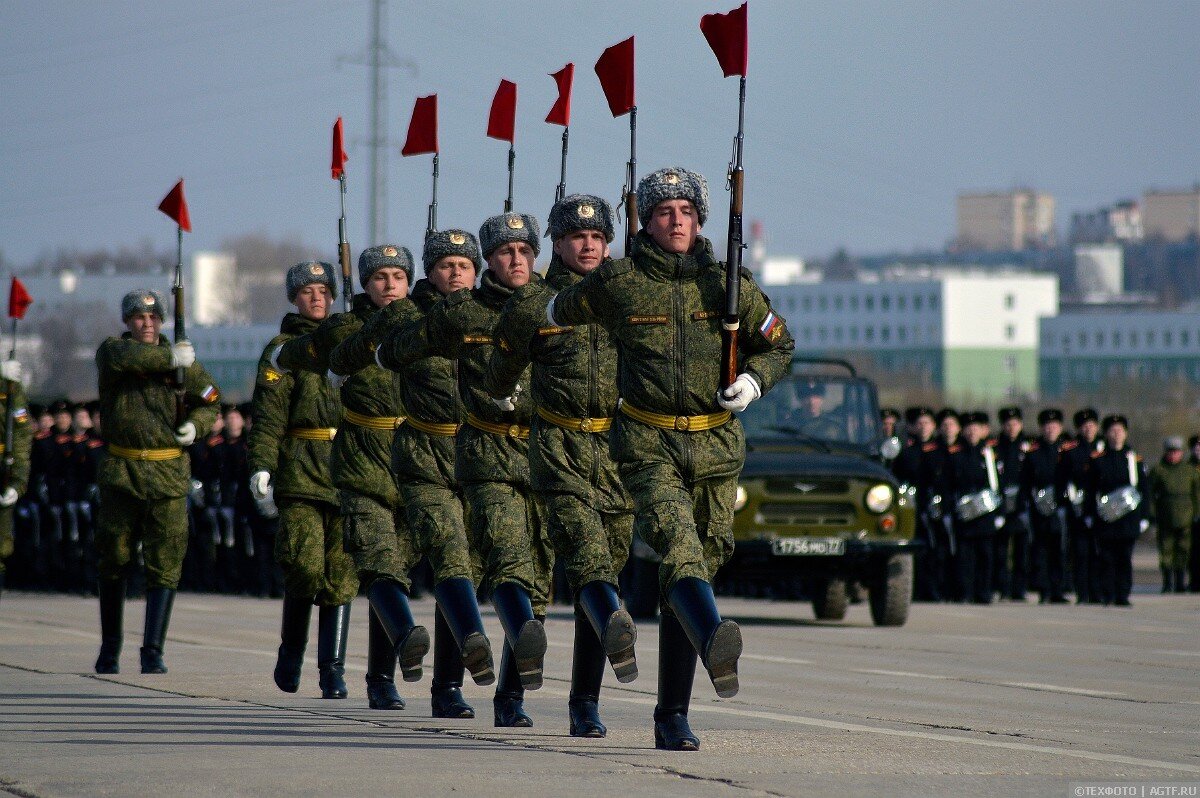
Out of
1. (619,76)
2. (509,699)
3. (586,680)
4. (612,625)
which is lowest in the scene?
(509,699)

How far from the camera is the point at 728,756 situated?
8656 mm

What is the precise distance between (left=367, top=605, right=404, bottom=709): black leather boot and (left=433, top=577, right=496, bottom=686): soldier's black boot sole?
615 mm

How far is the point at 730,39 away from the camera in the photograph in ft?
31.3

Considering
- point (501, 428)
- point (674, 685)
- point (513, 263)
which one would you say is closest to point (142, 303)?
point (513, 263)

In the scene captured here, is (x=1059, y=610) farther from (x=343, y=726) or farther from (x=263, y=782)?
(x=263, y=782)

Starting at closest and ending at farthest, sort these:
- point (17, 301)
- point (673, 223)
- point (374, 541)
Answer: point (673, 223), point (374, 541), point (17, 301)

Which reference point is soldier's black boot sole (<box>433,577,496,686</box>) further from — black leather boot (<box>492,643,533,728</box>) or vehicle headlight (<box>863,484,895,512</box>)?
vehicle headlight (<box>863,484,895,512</box>)

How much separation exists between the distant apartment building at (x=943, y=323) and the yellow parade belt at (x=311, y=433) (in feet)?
575

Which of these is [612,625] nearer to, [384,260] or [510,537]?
[510,537]

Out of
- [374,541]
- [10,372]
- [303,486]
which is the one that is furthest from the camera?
[10,372]

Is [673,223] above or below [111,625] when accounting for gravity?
above

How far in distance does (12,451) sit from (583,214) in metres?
11.2

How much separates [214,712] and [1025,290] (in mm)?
185753

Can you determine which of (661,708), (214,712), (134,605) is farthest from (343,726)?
(134,605)
